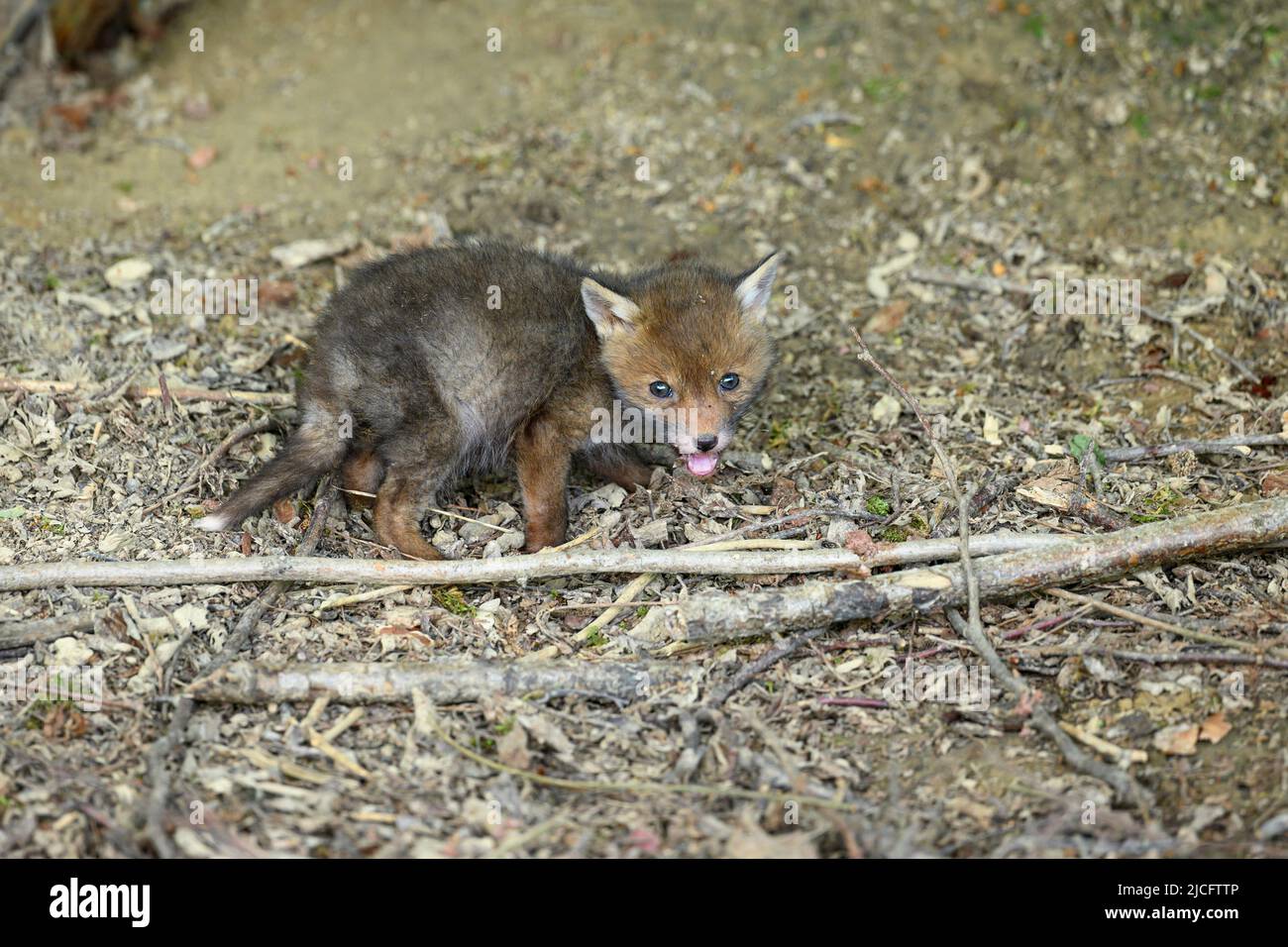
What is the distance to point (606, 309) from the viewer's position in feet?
18.3

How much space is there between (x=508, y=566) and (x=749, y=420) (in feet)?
6.66

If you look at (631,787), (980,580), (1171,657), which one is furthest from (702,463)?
(1171,657)

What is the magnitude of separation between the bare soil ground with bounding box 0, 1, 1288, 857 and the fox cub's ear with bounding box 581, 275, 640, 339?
0.81 metres

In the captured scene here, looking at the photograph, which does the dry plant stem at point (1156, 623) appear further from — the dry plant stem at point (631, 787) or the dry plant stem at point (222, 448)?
the dry plant stem at point (222, 448)

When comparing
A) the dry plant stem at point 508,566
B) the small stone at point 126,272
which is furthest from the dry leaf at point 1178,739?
the small stone at point 126,272

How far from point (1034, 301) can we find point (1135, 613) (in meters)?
2.66

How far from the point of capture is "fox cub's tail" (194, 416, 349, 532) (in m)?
5.21

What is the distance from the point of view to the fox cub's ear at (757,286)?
5.61 m

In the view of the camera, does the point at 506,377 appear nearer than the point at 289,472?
No

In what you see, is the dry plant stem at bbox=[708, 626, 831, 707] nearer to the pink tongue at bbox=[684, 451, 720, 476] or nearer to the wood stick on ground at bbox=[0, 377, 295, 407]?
the pink tongue at bbox=[684, 451, 720, 476]

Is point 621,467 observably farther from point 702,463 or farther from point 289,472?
point 289,472

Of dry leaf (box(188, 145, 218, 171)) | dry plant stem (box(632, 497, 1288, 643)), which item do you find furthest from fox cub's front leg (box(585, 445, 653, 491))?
dry leaf (box(188, 145, 218, 171))

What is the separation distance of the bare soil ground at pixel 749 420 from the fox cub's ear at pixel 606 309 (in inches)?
31.8
